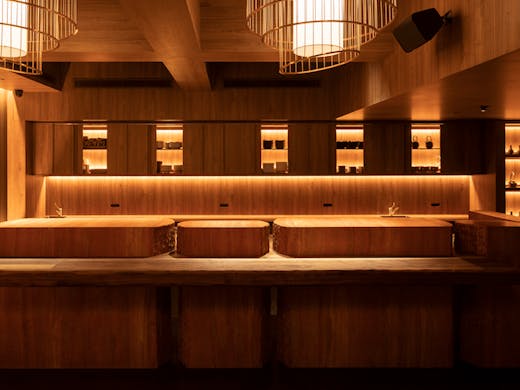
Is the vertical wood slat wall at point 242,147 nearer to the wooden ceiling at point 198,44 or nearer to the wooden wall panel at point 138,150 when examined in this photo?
the wooden wall panel at point 138,150

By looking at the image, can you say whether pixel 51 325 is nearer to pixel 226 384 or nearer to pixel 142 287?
pixel 142 287

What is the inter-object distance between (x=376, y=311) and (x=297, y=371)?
74cm

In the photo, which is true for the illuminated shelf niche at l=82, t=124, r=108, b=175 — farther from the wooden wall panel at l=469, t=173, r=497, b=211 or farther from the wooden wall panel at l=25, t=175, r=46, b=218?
the wooden wall panel at l=469, t=173, r=497, b=211

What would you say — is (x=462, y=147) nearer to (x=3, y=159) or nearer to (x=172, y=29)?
(x=172, y=29)

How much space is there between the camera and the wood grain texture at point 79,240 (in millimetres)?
3207

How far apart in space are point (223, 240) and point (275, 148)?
11.7 feet

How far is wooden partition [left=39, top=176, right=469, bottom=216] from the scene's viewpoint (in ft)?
22.0

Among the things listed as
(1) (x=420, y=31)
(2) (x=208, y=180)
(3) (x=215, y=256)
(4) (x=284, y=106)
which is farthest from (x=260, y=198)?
(1) (x=420, y=31)

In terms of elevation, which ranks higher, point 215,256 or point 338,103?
point 338,103

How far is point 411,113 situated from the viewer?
5.57 m

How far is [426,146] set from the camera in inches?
263

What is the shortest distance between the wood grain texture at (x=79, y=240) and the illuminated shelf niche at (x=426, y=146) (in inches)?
188

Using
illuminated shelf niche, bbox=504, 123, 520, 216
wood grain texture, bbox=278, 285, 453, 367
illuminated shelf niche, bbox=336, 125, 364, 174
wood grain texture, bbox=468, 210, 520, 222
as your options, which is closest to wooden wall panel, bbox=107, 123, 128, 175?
illuminated shelf niche, bbox=336, 125, 364, 174

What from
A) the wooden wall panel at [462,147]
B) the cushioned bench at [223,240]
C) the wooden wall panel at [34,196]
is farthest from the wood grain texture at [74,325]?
the wooden wall panel at [462,147]
